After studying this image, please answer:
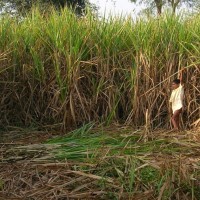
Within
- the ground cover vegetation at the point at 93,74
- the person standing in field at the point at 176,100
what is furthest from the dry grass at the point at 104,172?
the person standing in field at the point at 176,100

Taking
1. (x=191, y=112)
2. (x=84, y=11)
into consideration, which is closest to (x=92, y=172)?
(x=191, y=112)

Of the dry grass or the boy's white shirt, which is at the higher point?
the boy's white shirt

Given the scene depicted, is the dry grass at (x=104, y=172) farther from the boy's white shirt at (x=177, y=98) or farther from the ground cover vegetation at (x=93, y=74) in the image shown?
the boy's white shirt at (x=177, y=98)

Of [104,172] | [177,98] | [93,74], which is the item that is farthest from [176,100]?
[104,172]

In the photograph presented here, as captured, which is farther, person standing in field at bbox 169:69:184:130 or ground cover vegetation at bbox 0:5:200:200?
ground cover vegetation at bbox 0:5:200:200

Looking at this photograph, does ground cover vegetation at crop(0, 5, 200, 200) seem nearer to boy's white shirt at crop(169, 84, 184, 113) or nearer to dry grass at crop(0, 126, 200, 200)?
boy's white shirt at crop(169, 84, 184, 113)

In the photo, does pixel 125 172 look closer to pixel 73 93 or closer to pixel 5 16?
pixel 73 93

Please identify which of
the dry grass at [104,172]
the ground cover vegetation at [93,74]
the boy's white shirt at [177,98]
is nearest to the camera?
the dry grass at [104,172]

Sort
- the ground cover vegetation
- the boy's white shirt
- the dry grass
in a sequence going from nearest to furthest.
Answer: the dry grass
the boy's white shirt
the ground cover vegetation

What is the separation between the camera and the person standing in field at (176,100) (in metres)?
4.44

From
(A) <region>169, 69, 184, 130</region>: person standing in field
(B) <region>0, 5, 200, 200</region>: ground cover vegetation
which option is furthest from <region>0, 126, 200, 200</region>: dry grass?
(A) <region>169, 69, 184, 130</region>: person standing in field

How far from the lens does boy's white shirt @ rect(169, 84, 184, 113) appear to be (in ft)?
14.5

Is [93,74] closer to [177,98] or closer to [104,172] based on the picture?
[177,98]

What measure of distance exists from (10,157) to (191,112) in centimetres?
230
